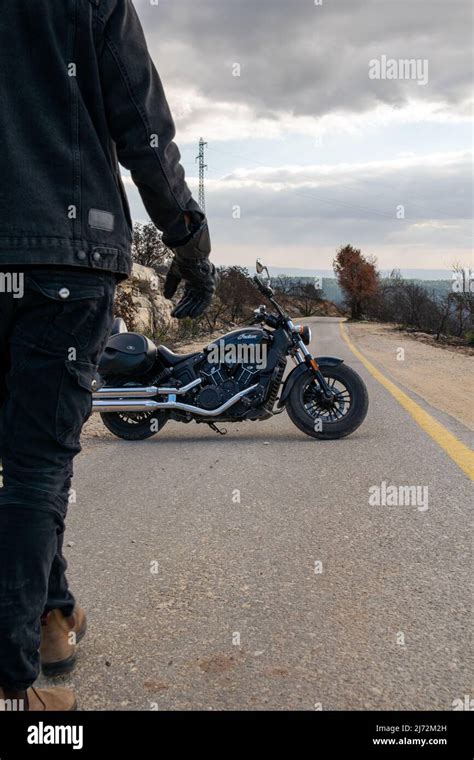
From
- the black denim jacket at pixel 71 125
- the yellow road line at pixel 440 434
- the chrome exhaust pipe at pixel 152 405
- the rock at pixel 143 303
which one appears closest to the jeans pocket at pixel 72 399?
the black denim jacket at pixel 71 125

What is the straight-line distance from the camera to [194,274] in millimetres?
2383

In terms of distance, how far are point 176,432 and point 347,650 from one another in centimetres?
448

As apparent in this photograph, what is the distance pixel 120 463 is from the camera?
5332mm

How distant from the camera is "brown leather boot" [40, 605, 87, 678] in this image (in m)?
2.27

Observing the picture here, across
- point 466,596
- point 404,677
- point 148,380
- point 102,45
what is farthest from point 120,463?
point 102,45

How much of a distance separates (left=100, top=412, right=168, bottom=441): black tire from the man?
13.9 ft

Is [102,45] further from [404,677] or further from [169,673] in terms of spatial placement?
[404,677]

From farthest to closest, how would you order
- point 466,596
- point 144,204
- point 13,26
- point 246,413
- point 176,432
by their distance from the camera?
1. point 176,432
2. point 246,413
3. point 466,596
4. point 144,204
5. point 13,26

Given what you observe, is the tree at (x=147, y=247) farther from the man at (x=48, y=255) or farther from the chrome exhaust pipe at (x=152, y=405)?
the man at (x=48, y=255)

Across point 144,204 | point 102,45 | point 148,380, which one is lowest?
point 148,380

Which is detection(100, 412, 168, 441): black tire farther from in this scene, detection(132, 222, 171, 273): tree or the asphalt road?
detection(132, 222, 171, 273): tree

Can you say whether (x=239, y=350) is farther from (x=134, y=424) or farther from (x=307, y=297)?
(x=307, y=297)

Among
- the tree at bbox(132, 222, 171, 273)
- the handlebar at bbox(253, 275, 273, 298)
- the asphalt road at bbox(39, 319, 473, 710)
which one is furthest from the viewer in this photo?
the tree at bbox(132, 222, 171, 273)

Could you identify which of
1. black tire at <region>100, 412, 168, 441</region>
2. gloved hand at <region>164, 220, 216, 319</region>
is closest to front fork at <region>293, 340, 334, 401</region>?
black tire at <region>100, 412, 168, 441</region>
